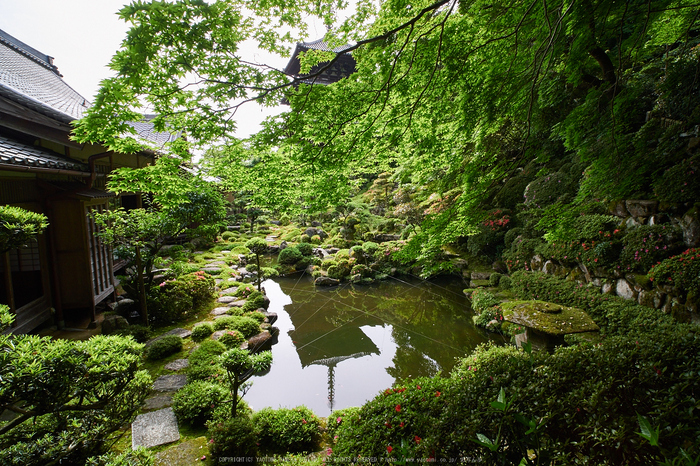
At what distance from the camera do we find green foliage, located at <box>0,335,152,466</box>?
197 centimetres

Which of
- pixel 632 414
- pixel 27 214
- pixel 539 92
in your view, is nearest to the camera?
pixel 632 414

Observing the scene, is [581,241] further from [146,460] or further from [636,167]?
[146,460]

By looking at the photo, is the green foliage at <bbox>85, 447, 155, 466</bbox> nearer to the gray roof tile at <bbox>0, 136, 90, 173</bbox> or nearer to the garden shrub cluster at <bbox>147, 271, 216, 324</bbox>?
the gray roof tile at <bbox>0, 136, 90, 173</bbox>

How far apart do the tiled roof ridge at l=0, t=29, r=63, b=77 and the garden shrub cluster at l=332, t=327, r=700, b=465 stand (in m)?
13.5

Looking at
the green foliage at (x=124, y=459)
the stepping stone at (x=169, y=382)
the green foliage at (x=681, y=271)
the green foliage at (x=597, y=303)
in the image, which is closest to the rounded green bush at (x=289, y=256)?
the stepping stone at (x=169, y=382)

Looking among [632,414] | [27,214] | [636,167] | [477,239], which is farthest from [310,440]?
[477,239]

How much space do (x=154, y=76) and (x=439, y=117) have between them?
325 centimetres

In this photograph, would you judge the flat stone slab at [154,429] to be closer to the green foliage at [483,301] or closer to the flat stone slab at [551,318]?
the flat stone slab at [551,318]

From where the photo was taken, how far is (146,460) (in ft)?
9.05

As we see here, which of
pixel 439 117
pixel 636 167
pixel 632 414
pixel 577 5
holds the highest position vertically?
pixel 577 5

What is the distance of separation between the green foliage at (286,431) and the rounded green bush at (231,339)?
2.01m

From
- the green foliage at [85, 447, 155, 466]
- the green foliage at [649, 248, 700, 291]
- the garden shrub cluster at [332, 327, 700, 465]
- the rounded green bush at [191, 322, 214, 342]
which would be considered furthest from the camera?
the rounded green bush at [191, 322, 214, 342]

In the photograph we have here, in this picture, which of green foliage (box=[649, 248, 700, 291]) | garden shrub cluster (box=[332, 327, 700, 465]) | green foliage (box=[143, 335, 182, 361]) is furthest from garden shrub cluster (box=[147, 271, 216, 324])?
green foliage (box=[649, 248, 700, 291])

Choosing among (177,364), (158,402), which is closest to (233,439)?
(158,402)
